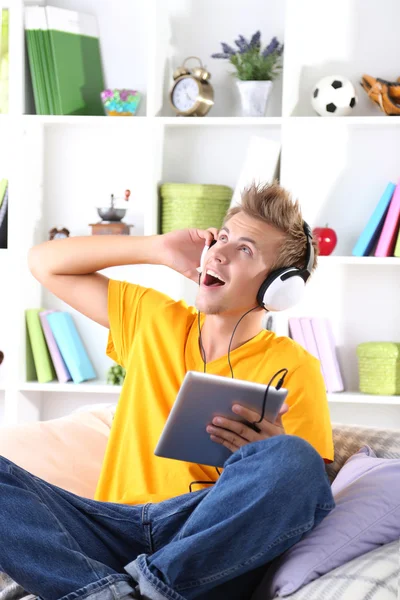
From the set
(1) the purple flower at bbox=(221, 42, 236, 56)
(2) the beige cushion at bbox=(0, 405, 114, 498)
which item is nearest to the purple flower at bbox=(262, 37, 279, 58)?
(1) the purple flower at bbox=(221, 42, 236, 56)

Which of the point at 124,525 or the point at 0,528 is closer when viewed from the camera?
the point at 0,528

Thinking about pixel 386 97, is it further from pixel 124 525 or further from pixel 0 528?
pixel 0 528

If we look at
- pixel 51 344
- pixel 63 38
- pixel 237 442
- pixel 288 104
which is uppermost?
pixel 63 38

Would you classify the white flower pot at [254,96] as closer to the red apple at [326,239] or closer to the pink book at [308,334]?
the red apple at [326,239]

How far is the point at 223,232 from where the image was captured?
1.79 metres

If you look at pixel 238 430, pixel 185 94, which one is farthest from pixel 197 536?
pixel 185 94

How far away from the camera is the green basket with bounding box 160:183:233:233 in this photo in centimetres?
288

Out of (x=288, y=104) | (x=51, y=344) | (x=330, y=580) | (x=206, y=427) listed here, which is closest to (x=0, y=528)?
(x=206, y=427)

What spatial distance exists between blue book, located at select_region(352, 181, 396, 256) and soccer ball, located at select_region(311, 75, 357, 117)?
0.30m

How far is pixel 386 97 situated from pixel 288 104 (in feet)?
1.07

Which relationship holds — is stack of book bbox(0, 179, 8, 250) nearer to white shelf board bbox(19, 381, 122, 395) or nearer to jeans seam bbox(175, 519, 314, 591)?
white shelf board bbox(19, 381, 122, 395)

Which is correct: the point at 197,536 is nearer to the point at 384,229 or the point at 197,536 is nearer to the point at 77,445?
the point at 77,445

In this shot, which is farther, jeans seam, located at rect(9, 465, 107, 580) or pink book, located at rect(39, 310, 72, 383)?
pink book, located at rect(39, 310, 72, 383)

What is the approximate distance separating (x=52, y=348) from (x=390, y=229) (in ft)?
4.12
